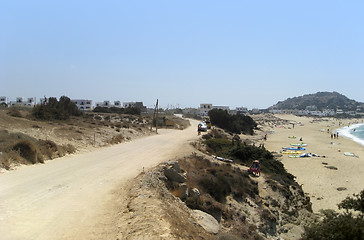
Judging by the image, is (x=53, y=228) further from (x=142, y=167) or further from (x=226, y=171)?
(x=226, y=171)

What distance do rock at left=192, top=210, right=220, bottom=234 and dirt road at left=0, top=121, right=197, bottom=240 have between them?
10.1 feet

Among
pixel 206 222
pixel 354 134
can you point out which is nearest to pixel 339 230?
pixel 206 222

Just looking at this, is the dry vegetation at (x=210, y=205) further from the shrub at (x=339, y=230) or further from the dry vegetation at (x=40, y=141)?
the dry vegetation at (x=40, y=141)

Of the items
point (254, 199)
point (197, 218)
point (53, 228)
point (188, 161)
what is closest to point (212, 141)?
point (188, 161)

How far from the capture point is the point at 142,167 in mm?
13852

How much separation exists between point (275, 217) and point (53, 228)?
36.1 ft

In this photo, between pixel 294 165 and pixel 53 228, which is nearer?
pixel 53 228

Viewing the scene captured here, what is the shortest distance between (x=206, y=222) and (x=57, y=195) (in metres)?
5.00

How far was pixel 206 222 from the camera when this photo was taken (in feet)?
30.2

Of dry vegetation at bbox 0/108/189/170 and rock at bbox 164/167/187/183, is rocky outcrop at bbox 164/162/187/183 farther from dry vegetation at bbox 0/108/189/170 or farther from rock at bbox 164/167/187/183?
dry vegetation at bbox 0/108/189/170

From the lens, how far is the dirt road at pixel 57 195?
6535 mm

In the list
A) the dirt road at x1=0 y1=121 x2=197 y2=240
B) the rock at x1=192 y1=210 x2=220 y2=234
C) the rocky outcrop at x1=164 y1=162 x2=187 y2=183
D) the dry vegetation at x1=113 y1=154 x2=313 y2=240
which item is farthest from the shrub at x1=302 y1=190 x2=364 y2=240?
the dirt road at x1=0 y1=121 x2=197 y2=240

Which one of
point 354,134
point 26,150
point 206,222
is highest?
point 26,150

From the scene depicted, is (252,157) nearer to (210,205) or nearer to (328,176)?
(328,176)
